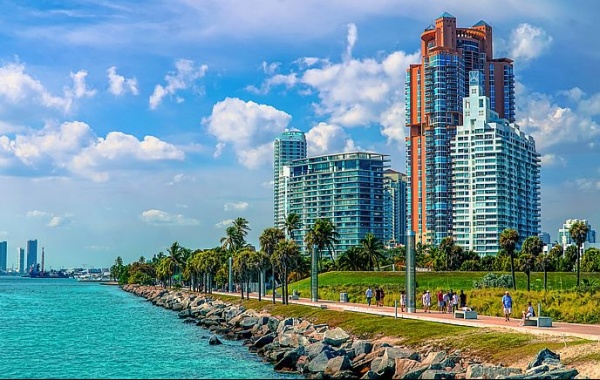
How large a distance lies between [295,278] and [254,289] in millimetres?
8160

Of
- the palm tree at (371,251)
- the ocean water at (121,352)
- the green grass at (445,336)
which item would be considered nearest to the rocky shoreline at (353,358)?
the green grass at (445,336)

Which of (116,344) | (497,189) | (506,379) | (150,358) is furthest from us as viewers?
(497,189)

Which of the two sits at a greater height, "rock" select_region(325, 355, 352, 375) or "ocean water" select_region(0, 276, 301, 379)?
"rock" select_region(325, 355, 352, 375)

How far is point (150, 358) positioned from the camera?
47781mm

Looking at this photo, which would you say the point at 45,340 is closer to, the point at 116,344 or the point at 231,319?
the point at 116,344

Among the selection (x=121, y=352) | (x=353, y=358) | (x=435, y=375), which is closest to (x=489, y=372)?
(x=435, y=375)

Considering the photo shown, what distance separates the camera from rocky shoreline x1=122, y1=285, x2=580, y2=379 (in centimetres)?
2922

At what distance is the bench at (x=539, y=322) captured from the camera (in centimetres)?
4169

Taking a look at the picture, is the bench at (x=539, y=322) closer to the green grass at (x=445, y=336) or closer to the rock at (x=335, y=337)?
the green grass at (x=445, y=336)

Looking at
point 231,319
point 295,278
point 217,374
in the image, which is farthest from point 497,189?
point 217,374

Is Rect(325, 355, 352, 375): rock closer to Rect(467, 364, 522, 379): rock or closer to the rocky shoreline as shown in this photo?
the rocky shoreline

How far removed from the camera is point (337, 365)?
36594mm

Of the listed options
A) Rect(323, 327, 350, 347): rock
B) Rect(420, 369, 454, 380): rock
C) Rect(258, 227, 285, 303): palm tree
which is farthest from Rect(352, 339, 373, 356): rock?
Rect(258, 227, 285, 303): palm tree

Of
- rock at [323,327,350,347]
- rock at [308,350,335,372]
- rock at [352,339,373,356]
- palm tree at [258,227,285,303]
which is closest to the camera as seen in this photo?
rock at [308,350,335,372]
